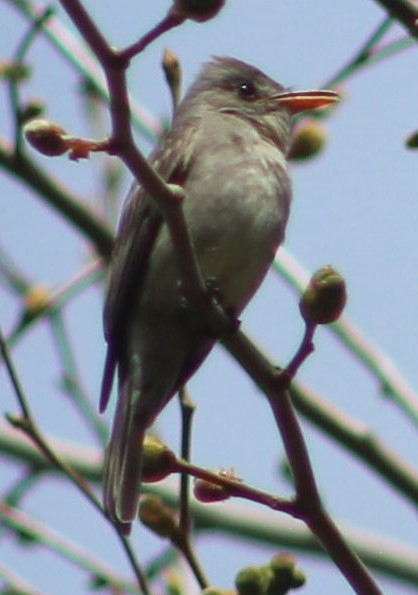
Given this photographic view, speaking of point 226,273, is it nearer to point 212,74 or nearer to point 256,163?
point 256,163

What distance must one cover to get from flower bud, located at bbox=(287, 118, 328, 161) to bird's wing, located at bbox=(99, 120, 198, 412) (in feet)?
1.65

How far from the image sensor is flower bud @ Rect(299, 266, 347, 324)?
257 centimetres

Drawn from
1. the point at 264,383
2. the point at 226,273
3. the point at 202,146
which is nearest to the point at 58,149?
the point at 264,383

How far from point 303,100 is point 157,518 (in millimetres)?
2027

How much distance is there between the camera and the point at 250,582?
8.72 feet

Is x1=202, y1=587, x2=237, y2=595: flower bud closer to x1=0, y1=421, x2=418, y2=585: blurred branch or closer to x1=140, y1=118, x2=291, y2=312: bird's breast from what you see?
x1=140, y1=118, x2=291, y2=312: bird's breast

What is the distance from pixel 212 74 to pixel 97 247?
0.86 metres

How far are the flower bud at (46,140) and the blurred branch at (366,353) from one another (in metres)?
2.67

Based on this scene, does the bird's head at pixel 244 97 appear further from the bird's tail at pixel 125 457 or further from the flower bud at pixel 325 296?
the flower bud at pixel 325 296

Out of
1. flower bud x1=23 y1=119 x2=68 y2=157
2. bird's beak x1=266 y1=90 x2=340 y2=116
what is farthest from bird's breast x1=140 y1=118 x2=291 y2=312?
flower bud x1=23 y1=119 x2=68 y2=157

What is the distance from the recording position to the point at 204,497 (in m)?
2.86

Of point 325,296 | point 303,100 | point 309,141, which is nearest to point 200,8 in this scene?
point 325,296

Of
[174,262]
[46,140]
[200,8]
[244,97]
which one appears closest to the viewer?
[200,8]

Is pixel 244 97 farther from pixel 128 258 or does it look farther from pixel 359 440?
pixel 359 440
